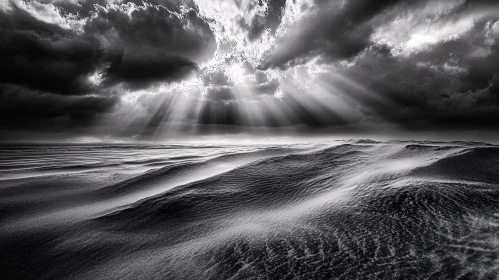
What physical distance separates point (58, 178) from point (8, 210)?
1.62m

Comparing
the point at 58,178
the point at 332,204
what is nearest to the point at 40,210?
the point at 58,178

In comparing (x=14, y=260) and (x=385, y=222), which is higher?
(x=385, y=222)

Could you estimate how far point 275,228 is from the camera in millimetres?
1668

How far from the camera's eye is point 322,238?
1.37 m

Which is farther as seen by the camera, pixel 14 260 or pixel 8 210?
pixel 8 210

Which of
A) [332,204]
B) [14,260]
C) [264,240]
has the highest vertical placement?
[332,204]

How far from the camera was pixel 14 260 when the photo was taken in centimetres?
159

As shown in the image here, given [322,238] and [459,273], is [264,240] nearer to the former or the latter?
[322,238]

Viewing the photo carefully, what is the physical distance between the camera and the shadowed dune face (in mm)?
1113

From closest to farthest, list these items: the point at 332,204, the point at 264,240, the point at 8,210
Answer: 1. the point at 264,240
2. the point at 332,204
3. the point at 8,210

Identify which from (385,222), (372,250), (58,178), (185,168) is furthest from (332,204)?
(58,178)

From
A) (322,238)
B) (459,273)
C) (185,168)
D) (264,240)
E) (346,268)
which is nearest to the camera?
(459,273)

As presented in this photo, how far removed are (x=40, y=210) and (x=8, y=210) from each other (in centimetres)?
34

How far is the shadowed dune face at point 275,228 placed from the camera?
3.65 ft
